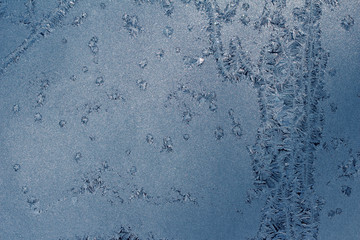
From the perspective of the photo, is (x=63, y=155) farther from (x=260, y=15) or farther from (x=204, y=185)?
(x=260, y=15)

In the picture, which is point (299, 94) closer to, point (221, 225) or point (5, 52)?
point (221, 225)

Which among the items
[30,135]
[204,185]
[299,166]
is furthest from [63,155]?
[299,166]

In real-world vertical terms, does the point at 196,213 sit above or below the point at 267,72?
below

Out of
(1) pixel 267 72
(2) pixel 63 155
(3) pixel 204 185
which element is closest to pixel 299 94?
(1) pixel 267 72

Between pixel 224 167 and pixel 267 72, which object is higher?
pixel 267 72

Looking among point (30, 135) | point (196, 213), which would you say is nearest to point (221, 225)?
point (196, 213)

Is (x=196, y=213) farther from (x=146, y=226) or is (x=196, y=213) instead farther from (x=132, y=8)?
(x=132, y=8)
